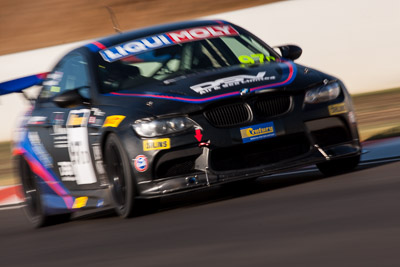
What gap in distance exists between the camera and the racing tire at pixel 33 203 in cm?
789

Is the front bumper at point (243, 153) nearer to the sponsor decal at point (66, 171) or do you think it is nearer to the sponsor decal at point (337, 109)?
the sponsor decal at point (337, 109)

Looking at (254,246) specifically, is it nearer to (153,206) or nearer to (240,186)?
(153,206)

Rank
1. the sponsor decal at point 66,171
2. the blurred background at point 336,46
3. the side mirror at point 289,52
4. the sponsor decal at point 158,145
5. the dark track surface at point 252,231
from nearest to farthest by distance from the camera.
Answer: the dark track surface at point 252,231 < the sponsor decal at point 158,145 < the sponsor decal at point 66,171 < the side mirror at point 289,52 < the blurred background at point 336,46

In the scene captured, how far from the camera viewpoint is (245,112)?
6469 millimetres

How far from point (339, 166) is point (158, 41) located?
178 centimetres

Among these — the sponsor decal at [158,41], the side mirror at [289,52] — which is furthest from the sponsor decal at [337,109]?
the sponsor decal at [158,41]

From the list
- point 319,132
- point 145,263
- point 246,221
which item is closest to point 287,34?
→ point 319,132

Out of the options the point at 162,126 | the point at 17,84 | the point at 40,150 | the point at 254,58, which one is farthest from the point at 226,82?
the point at 17,84

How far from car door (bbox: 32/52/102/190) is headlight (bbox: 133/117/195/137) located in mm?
665

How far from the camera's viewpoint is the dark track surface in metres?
4.37

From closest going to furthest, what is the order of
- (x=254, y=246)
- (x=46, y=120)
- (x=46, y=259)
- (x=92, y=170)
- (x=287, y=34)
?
1. (x=254, y=246)
2. (x=46, y=259)
3. (x=92, y=170)
4. (x=46, y=120)
5. (x=287, y=34)

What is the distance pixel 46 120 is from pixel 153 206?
4.87 ft

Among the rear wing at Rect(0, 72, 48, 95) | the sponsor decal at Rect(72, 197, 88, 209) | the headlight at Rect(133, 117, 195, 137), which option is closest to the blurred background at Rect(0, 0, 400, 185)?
the rear wing at Rect(0, 72, 48, 95)

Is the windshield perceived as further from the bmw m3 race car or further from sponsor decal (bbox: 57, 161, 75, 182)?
sponsor decal (bbox: 57, 161, 75, 182)
